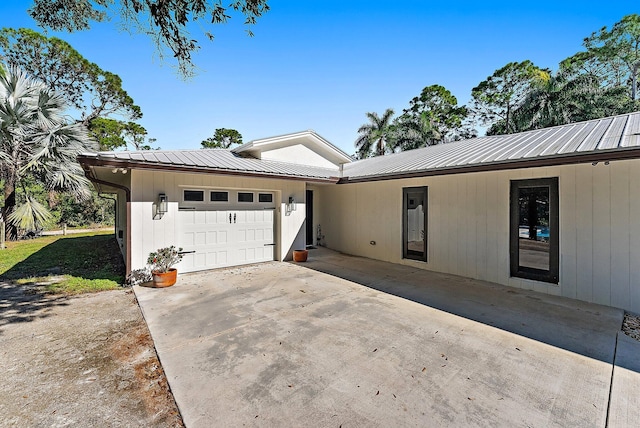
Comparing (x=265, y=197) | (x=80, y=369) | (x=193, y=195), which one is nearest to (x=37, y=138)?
(x=193, y=195)

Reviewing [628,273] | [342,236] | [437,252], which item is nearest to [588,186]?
[628,273]

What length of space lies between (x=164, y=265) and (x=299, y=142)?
19.6 ft

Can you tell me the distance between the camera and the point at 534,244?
32.3ft

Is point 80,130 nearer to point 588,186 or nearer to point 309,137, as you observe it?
point 309,137

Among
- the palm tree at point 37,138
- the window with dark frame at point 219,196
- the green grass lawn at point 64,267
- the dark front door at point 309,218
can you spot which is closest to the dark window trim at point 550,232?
the window with dark frame at point 219,196

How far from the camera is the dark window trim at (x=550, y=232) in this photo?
5320 mm

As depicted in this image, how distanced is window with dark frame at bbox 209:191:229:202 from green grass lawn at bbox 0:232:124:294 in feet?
8.67

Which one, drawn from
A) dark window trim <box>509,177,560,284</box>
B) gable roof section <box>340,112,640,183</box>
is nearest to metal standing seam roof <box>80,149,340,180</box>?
gable roof section <box>340,112,640,183</box>

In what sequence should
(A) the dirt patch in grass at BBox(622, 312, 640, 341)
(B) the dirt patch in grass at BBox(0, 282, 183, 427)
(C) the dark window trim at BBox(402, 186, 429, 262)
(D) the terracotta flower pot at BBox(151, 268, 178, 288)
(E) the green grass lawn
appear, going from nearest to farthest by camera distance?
(B) the dirt patch in grass at BBox(0, 282, 183, 427)
(A) the dirt patch in grass at BBox(622, 312, 640, 341)
(D) the terracotta flower pot at BBox(151, 268, 178, 288)
(E) the green grass lawn
(C) the dark window trim at BBox(402, 186, 429, 262)

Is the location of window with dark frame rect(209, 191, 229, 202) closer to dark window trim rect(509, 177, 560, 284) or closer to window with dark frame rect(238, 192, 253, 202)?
window with dark frame rect(238, 192, 253, 202)

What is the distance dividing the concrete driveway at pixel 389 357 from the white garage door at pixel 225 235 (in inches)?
57.6

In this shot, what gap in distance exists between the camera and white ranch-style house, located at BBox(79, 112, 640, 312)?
4.74 m

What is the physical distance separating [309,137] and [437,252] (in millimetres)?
5805

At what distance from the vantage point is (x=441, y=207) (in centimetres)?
710
